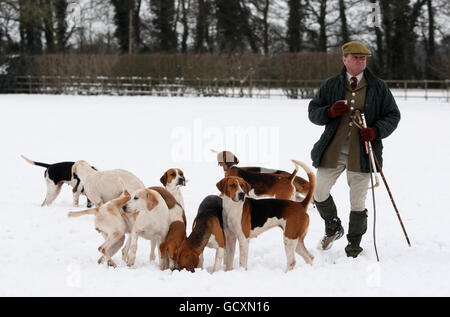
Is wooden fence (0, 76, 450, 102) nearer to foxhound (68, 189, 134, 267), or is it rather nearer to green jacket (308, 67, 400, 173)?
green jacket (308, 67, 400, 173)

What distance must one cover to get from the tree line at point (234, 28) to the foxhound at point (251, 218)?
33362 mm

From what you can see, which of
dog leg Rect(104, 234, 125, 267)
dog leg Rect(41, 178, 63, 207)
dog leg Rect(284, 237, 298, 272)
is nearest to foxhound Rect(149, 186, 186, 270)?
dog leg Rect(104, 234, 125, 267)

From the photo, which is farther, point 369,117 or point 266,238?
point 266,238

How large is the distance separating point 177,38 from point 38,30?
1053 centimetres

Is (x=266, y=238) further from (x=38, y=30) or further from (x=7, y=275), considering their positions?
(x=38, y=30)

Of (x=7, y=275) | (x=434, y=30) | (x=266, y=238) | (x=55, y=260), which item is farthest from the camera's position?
(x=434, y=30)

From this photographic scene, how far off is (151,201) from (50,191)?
3794 mm

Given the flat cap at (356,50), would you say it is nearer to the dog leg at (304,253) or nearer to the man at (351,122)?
the man at (351,122)

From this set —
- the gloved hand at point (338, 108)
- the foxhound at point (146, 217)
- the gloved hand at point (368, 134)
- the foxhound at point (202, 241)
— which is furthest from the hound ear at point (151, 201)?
the gloved hand at point (368, 134)

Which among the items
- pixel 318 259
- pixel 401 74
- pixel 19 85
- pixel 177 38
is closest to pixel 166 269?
pixel 318 259

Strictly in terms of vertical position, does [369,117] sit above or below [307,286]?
above

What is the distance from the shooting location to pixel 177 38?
156 feet

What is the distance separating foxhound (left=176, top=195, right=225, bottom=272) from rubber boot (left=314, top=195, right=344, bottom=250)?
1.25 m

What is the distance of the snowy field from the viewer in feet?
15.1
